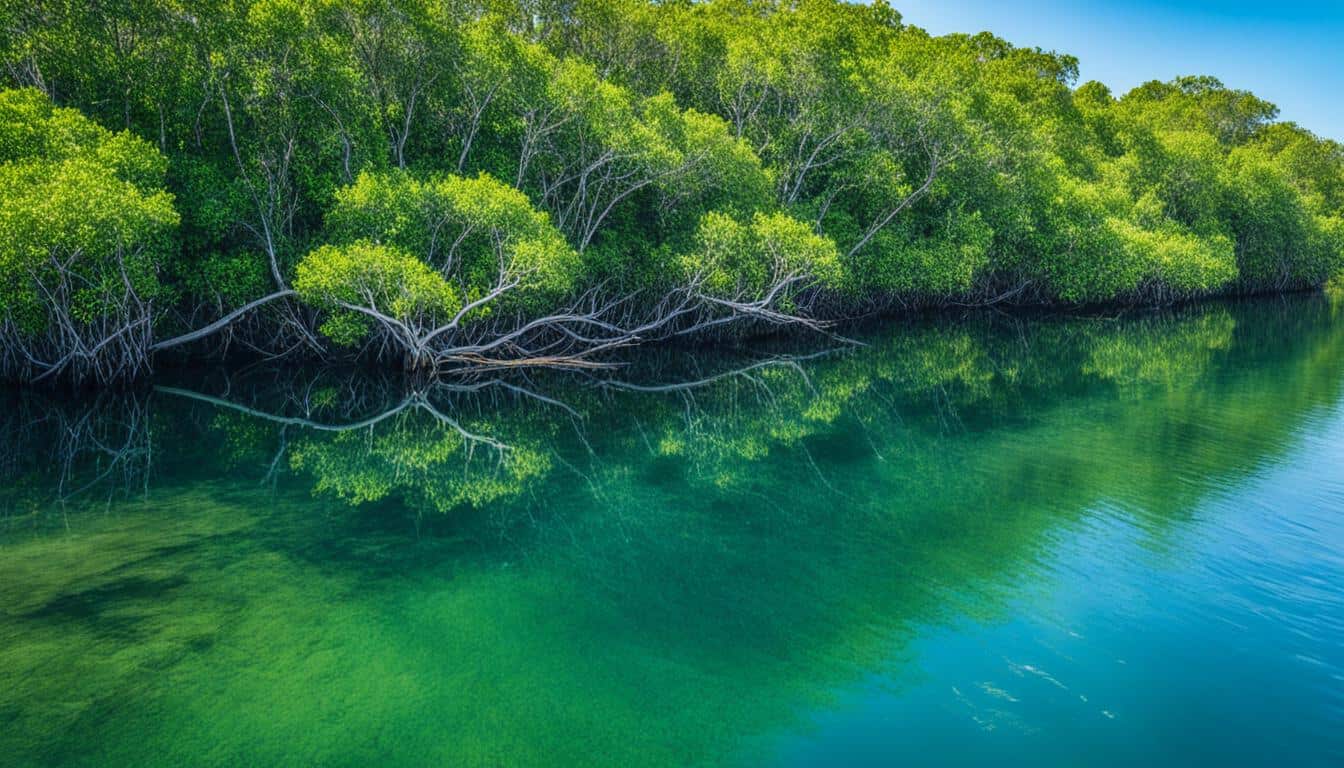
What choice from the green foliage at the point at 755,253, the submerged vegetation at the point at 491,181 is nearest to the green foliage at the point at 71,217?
the submerged vegetation at the point at 491,181

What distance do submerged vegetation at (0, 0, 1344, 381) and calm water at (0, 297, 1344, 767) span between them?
333 cm

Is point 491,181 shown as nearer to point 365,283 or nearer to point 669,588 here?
point 365,283

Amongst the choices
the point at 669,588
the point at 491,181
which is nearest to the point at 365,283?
the point at 491,181

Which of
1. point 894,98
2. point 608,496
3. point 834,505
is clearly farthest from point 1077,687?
point 894,98

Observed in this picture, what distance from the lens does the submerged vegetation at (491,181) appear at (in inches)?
583

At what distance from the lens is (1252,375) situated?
18.7m

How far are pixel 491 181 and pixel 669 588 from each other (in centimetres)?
1192

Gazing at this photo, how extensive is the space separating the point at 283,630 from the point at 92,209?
10455 millimetres

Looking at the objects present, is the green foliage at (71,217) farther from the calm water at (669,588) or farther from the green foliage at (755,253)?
the green foliage at (755,253)

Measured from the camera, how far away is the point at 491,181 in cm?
1659

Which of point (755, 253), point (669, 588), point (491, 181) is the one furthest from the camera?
point (755, 253)

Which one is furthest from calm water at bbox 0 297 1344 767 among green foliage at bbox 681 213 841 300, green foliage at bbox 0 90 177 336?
green foliage at bbox 681 213 841 300

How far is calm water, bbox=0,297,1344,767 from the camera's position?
16.4ft

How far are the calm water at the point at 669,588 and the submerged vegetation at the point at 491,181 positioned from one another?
3.33 m
